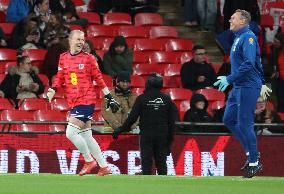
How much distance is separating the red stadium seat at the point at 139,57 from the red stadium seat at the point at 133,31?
62 centimetres

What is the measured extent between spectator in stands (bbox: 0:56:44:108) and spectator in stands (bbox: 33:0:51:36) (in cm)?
154

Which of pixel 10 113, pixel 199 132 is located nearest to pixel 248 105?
pixel 199 132

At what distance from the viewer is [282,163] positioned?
17.9 meters

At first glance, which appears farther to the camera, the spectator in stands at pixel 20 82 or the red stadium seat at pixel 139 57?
the red stadium seat at pixel 139 57

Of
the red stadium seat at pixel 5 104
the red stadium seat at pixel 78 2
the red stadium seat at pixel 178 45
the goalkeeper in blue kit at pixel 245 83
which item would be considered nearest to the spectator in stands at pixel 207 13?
the red stadium seat at pixel 178 45

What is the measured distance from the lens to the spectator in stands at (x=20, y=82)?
63.3ft

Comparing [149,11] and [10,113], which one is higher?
[149,11]

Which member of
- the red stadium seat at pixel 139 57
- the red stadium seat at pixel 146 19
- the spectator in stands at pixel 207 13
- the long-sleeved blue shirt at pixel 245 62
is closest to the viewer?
the long-sleeved blue shirt at pixel 245 62

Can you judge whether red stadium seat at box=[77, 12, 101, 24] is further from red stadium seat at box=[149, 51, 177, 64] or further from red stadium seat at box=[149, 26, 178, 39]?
red stadium seat at box=[149, 51, 177, 64]

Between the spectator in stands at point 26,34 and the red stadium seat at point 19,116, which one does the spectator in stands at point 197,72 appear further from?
the red stadium seat at point 19,116

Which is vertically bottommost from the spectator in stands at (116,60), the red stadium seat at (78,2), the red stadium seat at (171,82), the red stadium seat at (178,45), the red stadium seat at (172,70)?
the red stadium seat at (171,82)

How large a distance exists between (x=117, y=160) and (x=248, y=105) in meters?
4.12

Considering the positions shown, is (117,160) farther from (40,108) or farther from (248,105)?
(248,105)

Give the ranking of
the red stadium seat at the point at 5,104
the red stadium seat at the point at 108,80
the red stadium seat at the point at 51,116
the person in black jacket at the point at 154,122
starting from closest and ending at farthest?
the person in black jacket at the point at 154,122
the red stadium seat at the point at 51,116
the red stadium seat at the point at 5,104
the red stadium seat at the point at 108,80
